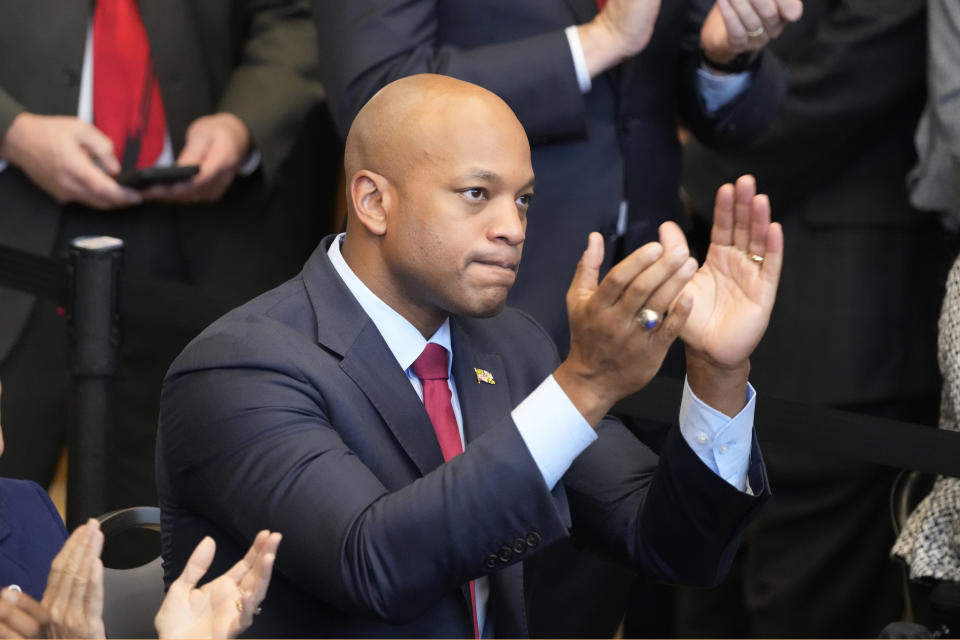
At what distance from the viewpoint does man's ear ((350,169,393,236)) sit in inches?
77.7

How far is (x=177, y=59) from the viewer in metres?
3.29

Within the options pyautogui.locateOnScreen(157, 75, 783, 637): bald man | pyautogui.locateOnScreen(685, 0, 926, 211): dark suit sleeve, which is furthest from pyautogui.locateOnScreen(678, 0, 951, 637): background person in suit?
pyautogui.locateOnScreen(157, 75, 783, 637): bald man

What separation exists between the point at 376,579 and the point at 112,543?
631 millimetres

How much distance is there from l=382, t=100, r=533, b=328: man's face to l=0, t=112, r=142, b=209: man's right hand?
130cm

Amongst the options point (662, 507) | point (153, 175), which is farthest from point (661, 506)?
point (153, 175)

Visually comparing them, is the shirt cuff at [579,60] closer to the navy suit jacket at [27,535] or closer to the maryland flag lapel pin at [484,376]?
the maryland flag lapel pin at [484,376]

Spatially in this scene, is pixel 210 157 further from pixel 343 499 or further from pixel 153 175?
pixel 343 499

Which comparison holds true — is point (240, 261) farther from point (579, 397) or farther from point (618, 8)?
point (579, 397)

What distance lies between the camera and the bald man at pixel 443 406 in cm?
172

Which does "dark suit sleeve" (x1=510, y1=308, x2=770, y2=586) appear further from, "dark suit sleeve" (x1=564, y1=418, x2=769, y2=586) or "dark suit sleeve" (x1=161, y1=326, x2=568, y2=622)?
"dark suit sleeve" (x1=161, y1=326, x2=568, y2=622)

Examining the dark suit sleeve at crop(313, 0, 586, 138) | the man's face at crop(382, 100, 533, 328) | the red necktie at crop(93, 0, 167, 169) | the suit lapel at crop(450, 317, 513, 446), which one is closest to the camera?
the man's face at crop(382, 100, 533, 328)

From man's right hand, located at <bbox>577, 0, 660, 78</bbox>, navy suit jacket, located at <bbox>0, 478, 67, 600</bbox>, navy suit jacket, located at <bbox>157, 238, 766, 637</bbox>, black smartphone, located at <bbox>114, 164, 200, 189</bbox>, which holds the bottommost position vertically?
navy suit jacket, located at <bbox>0, 478, 67, 600</bbox>

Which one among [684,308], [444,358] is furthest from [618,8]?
[684,308]

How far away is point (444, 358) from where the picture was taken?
2.05m
